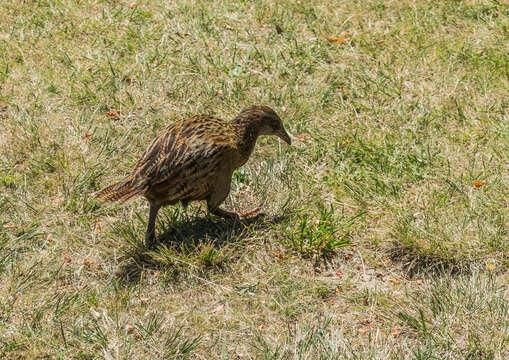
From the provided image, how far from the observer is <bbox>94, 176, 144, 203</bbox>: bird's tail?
5.05m

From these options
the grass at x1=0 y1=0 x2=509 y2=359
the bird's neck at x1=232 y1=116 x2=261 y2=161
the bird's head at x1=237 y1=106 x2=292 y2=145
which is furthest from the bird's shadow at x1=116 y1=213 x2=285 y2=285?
the bird's head at x1=237 y1=106 x2=292 y2=145

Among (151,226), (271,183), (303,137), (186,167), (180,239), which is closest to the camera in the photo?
(186,167)

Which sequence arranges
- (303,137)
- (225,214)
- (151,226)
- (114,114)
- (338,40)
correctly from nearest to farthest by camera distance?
(151,226), (225,214), (303,137), (114,114), (338,40)

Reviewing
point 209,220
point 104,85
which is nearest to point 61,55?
point 104,85

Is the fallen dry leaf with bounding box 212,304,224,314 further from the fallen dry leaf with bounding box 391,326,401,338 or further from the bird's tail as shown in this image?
Answer: the fallen dry leaf with bounding box 391,326,401,338

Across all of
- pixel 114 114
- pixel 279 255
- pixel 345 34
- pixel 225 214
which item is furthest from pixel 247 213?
Result: pixel 345 34

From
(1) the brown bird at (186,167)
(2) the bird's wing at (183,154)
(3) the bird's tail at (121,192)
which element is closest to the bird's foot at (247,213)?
(1) the brown bird at (186,167)

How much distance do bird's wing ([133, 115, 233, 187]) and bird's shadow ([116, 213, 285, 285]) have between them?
54 centimetres

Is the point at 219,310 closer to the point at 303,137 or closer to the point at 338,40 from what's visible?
the point at 303,137

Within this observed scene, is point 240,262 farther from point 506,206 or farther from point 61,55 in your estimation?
point 61,55

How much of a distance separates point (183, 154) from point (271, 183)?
3.76 feet

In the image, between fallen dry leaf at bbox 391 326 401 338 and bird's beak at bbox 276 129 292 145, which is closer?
fallen dry leaf at bbox 391 326 401 338

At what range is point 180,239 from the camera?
5.45 metres

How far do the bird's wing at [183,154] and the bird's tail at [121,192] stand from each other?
2.5 inches
